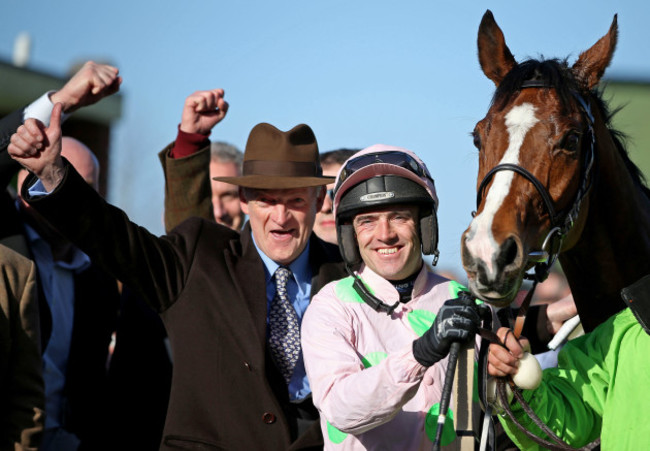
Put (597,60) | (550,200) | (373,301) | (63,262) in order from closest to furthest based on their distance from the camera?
(550,200) < (373,301) < (597,60) < (63,262)

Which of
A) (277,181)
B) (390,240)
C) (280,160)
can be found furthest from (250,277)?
(390,240)

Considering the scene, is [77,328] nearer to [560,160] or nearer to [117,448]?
[117,448]

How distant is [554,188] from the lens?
310 centimetres

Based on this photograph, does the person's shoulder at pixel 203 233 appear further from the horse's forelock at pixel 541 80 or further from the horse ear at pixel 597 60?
the horse ear at pixel 597 60

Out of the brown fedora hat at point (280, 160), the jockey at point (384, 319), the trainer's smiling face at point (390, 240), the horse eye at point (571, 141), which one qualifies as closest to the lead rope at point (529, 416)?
the jockey at point (384, 319)

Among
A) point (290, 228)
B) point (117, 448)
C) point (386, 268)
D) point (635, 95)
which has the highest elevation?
point (635, 95)

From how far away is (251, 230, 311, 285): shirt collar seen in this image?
400cm

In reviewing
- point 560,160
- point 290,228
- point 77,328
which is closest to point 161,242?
point 290,228

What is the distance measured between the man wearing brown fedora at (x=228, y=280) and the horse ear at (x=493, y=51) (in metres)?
0.89

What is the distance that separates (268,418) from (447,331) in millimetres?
1249

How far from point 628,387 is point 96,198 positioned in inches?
86.1

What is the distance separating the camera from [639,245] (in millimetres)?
3500

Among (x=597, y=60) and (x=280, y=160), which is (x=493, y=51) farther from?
(x=280, y=160)

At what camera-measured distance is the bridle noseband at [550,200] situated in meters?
3.00
